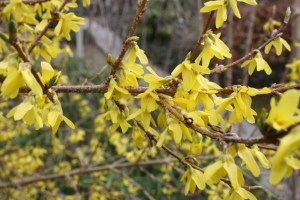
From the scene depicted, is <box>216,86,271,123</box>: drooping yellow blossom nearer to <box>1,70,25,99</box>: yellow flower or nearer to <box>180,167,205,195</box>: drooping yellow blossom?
<box>180,167,205,195</box>: drooping yellow blossom

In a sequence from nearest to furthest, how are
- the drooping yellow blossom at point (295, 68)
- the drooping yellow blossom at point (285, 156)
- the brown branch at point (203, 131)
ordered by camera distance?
1. the drooping yellow blossom at point (285, 156)
2. the brown branch at point (203, 131)
3. the drooping yellow blossom at point (295, 68)

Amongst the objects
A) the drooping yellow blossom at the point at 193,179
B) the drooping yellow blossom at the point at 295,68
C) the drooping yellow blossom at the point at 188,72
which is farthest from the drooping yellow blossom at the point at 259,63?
the drooping yellow blossom at the point at 295,68

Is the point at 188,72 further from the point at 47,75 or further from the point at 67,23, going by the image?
the point at 67,23

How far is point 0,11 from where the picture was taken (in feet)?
4.81

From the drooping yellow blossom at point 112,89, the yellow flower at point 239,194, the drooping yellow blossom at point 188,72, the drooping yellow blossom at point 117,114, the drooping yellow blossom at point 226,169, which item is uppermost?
the drooping yellow blossom at point 188,72

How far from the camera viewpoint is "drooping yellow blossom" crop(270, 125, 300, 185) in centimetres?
69

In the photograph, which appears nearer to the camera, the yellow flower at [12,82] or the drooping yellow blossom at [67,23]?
the yellow flower at [12,82]

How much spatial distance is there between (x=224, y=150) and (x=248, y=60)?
1.51 feet

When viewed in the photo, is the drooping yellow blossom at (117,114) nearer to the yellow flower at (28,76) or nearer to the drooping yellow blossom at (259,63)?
the yellow flower at (28,76)

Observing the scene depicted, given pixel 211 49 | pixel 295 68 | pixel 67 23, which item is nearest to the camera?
pixel 211 49

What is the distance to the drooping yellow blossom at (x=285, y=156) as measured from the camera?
69cm

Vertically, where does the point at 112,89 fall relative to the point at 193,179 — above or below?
above

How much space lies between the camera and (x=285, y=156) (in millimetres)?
722

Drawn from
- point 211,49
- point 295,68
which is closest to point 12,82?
point 211,49
